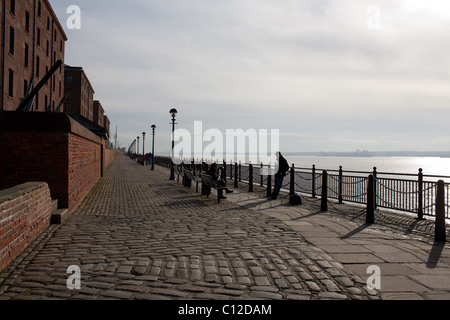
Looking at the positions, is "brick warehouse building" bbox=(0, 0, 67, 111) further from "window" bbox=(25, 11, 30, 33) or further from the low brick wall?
the low brick wall

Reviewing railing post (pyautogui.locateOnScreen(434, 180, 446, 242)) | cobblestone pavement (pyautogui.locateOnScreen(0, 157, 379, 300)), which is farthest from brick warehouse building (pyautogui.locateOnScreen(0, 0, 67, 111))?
railing post (pyautogui.locateOnScreen(434, 180, 446, 242))

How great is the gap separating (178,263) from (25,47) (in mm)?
33245

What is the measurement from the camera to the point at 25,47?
104ft

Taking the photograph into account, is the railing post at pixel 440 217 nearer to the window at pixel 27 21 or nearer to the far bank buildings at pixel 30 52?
the far bank buildings at pixel 30 52

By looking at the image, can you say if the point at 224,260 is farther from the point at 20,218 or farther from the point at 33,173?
the point at 33,173

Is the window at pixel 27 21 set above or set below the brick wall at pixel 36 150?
above

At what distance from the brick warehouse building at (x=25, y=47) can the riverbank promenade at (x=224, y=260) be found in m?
19.0

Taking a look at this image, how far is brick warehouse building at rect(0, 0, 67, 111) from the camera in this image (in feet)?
86.0

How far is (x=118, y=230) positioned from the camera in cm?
712

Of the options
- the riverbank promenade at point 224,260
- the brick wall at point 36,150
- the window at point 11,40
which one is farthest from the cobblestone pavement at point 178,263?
the window at point 11,40

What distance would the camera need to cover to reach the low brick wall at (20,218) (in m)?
4.64
